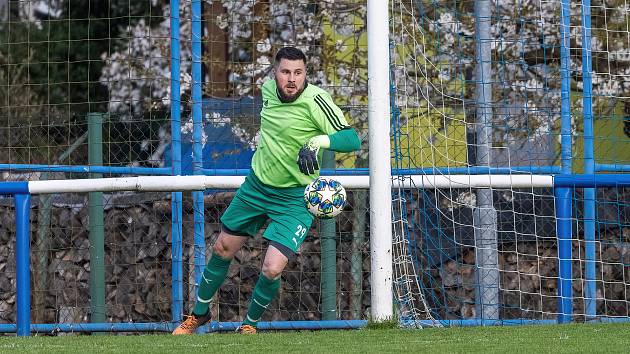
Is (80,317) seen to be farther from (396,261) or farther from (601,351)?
(601,351)

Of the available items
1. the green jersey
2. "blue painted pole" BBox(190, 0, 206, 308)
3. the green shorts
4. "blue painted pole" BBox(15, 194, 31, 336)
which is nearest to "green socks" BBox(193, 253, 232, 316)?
the green shorts

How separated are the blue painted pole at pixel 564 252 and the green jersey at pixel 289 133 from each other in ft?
6.14

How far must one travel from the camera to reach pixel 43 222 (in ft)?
35.0

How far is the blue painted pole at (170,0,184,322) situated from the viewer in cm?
930

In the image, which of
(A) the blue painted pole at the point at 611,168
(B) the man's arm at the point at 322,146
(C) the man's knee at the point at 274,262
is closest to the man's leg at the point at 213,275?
(C) the man's knee at the point at 274,262

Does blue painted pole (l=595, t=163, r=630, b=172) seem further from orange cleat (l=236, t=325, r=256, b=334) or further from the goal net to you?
orange cleat (l=236, t=325, r=256, b=334)

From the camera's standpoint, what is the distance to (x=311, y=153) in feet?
25.2

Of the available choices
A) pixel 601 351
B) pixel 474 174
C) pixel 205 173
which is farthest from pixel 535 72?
pixel 601 351

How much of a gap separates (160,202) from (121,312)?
1.01 m

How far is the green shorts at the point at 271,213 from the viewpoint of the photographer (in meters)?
8.12

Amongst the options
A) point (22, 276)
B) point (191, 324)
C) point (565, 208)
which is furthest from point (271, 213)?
point (565, 208)

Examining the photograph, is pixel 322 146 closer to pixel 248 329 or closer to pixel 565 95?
pixel 248 329

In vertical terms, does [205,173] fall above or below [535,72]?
below

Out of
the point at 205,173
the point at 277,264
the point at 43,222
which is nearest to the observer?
the point at 277,264
